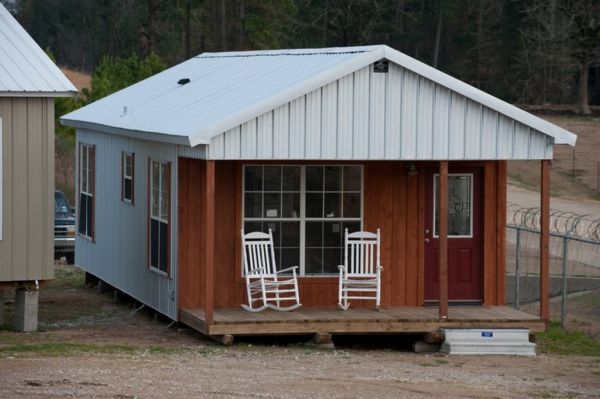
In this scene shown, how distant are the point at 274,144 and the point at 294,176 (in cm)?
161

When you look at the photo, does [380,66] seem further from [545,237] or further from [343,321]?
[343,321]

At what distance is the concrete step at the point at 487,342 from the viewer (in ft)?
57.2

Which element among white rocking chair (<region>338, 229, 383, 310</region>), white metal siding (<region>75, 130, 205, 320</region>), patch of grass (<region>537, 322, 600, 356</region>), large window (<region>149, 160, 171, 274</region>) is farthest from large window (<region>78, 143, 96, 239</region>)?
patch of grass (<region>537, 322, 600, 356</region>)

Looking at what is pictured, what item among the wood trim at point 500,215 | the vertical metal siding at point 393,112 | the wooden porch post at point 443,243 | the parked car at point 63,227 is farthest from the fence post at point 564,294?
the parked car at point 63,227

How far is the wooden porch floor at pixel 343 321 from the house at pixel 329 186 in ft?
0.06

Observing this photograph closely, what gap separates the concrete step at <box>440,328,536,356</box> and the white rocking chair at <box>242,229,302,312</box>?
227 cm

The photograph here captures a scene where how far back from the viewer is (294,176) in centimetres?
1864

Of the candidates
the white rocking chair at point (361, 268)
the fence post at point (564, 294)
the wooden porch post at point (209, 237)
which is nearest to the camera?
the wooden porch post at point (209, 237)

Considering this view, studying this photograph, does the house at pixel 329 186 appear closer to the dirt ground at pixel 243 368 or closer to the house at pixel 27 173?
the dirt ground at pixel 243 368

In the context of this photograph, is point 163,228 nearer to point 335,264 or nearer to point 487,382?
point 335,264

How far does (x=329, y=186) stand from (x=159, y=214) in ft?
8.56

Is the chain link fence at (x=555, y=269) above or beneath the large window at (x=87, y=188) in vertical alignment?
beneath

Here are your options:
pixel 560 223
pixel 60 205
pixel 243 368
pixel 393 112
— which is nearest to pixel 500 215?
pixel 393 112

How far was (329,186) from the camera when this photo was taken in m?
18.7
